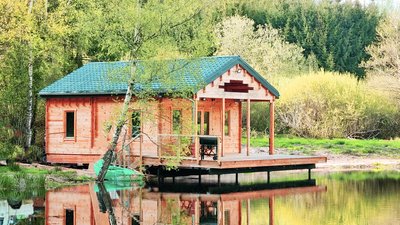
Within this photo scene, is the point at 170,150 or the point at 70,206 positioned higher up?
the point at 170,150

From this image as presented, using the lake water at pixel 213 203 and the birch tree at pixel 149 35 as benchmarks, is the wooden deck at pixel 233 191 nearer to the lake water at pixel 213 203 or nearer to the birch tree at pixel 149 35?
the lake water at pixel 213 203

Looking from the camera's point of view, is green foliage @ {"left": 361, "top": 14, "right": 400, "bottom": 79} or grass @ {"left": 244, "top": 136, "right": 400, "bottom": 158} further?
green foliage @ {"left": 361, "top": 14, "right": 400, "bottom": 79}

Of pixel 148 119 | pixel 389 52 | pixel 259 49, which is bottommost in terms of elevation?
pixel 148 119

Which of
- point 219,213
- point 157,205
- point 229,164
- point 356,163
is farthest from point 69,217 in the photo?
point 356,163

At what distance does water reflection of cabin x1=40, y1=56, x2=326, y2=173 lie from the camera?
26.8 m

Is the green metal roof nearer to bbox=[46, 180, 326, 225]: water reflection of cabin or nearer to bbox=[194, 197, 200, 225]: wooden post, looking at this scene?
bbox=[46, 180, 326, 225]: water reflection of cabin

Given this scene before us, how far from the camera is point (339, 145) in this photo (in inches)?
1495

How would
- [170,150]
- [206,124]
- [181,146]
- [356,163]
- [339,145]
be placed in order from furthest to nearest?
[339,145]
[356,163]
[206,124]
[170,150]
[181,146]

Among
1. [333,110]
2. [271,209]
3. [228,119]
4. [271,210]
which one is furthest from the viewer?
[333,110]

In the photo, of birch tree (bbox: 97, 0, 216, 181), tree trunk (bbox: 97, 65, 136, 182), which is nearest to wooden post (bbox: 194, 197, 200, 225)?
tree trunk (bbox: 97, 65, 136, 182)

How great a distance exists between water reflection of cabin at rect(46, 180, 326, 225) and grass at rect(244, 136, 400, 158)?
10.6m

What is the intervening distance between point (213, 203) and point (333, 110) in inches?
791

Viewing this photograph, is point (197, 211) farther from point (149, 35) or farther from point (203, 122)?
point (203, 122)

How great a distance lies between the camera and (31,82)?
32438 millimetres
